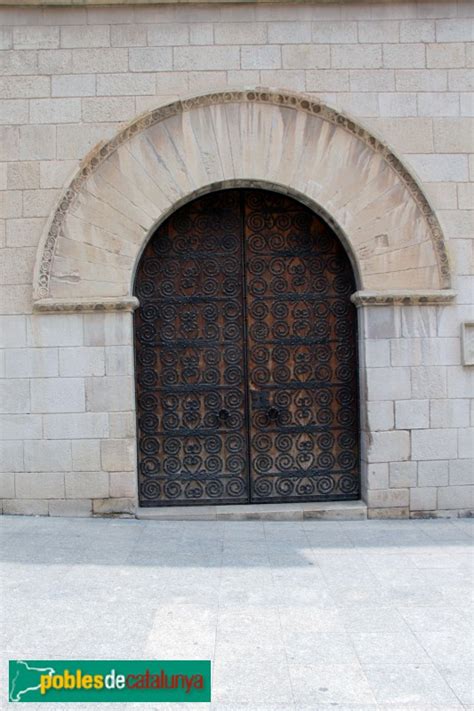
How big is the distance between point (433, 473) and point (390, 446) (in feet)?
1.70

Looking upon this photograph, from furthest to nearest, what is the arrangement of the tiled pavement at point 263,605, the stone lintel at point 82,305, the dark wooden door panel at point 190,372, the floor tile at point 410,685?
the dark wooden door panel at point 190,372, the stone lintel at point 82,305, the tiled pavement at point 263,605, the floor tile at point 410,685

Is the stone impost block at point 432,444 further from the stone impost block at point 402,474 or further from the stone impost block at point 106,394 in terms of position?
the stone impost block at point 106,394

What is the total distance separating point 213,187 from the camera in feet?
22.8

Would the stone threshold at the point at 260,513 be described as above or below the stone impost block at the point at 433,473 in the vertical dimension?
below

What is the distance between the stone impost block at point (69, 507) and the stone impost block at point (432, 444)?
334 centimetres

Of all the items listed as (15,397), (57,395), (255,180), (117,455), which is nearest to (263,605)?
(117,455)

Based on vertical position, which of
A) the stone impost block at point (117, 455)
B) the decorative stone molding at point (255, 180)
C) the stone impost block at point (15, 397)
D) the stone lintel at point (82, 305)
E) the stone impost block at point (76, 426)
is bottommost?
the stone impost block at point (117, 455)

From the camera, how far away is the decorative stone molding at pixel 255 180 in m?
6.81

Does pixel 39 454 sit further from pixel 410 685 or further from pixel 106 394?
pixel 410 685

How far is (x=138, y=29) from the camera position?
695cm

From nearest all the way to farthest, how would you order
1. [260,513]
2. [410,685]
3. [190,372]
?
1. [410,685]
2. [260,513]
3. [190,372]

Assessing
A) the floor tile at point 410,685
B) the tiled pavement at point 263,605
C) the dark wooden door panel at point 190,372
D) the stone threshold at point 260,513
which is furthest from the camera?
the dark wooden door panel at point 190,372

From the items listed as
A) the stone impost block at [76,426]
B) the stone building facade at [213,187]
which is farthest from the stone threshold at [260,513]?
the stone impost block at [76,426]

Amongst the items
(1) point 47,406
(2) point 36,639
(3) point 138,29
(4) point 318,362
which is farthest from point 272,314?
(2) point 36,639
